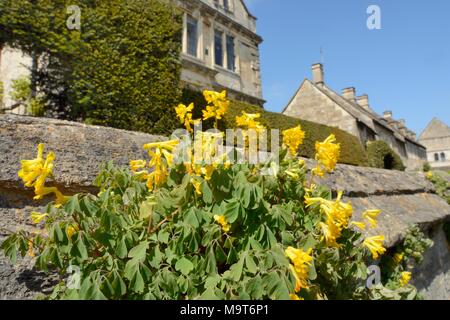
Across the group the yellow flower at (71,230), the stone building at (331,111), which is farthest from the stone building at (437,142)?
Answer: the yellow flower at (71,230)

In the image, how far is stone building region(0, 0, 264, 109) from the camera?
60.6 feet

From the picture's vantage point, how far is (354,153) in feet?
61.5

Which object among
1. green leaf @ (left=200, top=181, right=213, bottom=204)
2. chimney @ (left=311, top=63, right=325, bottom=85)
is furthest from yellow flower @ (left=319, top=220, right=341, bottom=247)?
chimney @ (left=311, top=63, right=325, bottom=85)

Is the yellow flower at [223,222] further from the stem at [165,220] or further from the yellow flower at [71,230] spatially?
the yellow flower at [71,230]

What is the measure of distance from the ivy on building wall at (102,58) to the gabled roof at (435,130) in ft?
247

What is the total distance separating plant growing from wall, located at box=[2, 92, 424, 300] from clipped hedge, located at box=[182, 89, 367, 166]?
6507mm

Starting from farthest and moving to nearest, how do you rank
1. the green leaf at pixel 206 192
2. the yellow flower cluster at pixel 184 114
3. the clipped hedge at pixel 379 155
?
1. the clipped hedge at pixel 379 155
2. the yellow flower cluster at pixel 184 114
3. the green leaf at pixel 206 192

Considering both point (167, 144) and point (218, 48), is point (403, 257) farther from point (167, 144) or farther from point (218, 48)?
point (218, 48)

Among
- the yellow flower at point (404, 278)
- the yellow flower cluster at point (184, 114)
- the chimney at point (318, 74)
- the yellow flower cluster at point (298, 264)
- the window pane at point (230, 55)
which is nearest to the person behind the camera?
the yellow flower cluster at point (298, 264)

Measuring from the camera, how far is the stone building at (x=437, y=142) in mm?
65062

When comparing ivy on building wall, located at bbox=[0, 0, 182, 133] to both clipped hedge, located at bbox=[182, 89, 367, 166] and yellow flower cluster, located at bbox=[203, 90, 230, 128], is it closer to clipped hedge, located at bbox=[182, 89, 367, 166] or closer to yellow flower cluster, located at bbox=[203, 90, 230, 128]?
clipped hedge, located at bbox=[182, 89, 367, 166]
